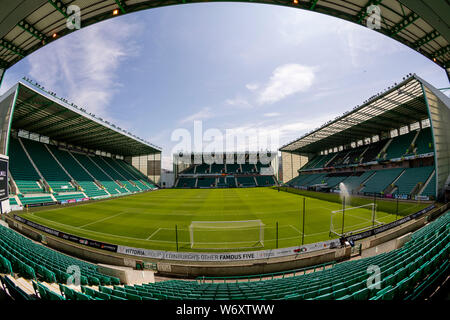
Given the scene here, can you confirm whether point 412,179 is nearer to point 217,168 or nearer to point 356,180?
point 356,180

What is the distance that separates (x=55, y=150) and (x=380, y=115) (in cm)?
7021

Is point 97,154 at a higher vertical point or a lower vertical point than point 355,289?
higher

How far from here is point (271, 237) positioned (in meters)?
14.3

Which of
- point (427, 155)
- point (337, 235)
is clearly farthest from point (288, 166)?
point (337, 235)

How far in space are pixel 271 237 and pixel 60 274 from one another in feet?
43.3

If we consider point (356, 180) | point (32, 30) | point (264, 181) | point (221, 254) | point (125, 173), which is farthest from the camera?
point (264, 181)

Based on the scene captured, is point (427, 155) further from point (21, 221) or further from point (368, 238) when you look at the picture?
point (21, 221)

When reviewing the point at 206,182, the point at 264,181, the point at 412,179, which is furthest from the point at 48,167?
the point at 412,179

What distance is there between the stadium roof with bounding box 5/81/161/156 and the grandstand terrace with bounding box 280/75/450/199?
1842 inches

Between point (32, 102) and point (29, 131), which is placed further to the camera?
point (29, 131)

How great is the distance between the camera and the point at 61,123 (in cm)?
3128

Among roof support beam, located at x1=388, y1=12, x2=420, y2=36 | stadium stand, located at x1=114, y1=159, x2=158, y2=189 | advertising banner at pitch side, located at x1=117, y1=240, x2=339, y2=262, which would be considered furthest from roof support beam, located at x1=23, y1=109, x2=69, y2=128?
roof support beam, located at x1=388, y1=12, x2=420, y2=36

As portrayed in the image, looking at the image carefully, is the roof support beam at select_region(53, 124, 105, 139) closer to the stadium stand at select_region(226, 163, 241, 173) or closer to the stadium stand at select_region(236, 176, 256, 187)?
the stadium stand at select_region(236, 176, 256, 187)

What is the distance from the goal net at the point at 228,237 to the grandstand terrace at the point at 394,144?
26060 mm
